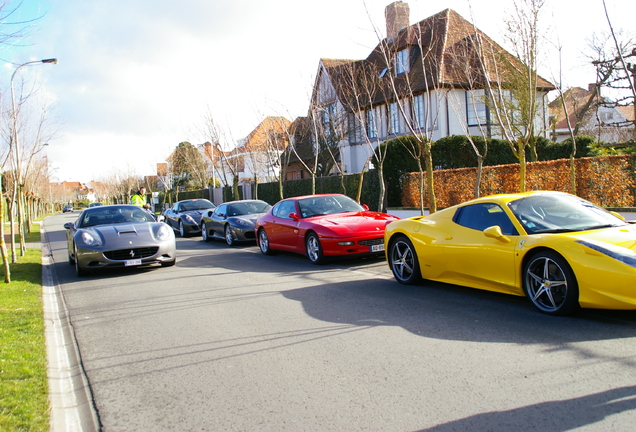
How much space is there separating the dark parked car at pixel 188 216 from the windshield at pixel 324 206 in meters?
8.85

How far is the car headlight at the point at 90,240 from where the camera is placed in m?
10.8

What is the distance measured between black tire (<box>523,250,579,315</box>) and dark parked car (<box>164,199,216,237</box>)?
1572 centimetres

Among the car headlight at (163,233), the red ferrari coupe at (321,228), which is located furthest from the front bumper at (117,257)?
the red ferrari coupe at (321,228)

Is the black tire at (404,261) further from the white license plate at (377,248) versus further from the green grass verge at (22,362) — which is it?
the green grass verge at (22,362)

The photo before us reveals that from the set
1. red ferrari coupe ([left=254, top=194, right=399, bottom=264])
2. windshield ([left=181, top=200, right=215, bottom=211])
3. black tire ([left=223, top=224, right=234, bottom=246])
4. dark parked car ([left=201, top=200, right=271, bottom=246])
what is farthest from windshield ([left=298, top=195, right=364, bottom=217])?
windshield ([left=181, top=200, right=215, bottom=211])

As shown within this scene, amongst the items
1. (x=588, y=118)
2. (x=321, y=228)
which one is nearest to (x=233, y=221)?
(x=321, y=228)

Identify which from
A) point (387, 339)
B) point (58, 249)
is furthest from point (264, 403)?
point (58, 249)

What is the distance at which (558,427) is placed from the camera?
10.7 feet

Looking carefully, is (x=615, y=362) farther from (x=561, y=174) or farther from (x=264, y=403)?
(x=561, y=174)

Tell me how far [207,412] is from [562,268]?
382 centimetres

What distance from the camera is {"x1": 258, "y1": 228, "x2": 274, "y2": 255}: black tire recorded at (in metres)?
13.3

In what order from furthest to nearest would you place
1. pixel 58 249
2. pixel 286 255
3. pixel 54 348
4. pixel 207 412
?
1. pixel 58 249
2. pixel 286 255
3. pixel 54 348
4. pixel 207 412

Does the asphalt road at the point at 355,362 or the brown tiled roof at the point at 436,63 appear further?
the brown tiled roof at the point at 436,63

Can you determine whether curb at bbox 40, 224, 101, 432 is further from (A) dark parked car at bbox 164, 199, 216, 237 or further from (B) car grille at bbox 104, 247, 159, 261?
(A) dark parked car at bbox 164, 199, 216, 237
